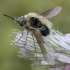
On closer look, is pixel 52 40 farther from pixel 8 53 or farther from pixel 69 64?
pixel 8 53

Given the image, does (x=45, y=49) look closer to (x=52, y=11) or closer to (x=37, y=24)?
(x=37, y=24)

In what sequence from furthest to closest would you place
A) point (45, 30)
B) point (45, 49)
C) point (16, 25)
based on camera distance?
1. point (16, 25)
2. point (45, 30)
3. point (45, 49)

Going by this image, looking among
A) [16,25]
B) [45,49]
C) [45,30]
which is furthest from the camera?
[16,25]

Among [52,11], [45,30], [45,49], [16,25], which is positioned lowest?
[45,49]

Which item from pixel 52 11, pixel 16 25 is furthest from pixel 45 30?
pixel 16 25

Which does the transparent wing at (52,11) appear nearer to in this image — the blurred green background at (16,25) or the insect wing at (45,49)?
the insect wing at (45,49)

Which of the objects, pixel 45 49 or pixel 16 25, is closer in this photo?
pixel 45 49

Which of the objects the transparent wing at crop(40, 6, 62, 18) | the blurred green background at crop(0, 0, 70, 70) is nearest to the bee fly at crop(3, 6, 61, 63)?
the transparent wing at crop(40, 6, 62, 18)
